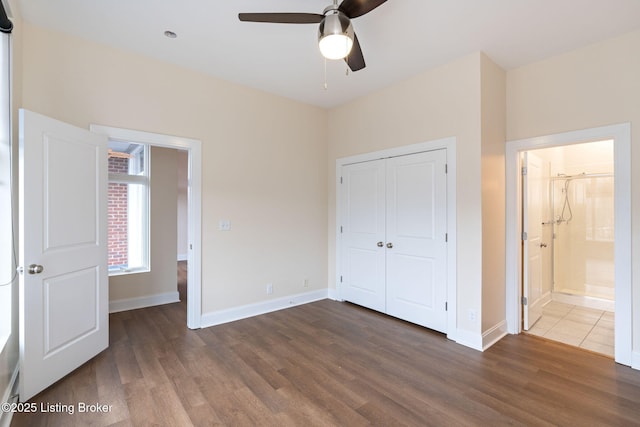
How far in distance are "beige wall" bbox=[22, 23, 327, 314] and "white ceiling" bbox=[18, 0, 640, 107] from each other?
0.73ft

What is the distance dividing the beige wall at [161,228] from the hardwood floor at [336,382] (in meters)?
0.94

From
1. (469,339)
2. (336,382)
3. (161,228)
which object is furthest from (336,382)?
(161,228)

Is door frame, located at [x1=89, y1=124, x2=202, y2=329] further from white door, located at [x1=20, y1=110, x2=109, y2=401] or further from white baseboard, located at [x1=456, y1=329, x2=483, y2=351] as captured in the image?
white baseboard, located at [x1=456, y1=329, x2=483, y2=351]

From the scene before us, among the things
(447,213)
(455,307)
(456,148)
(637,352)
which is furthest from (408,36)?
(637,352)

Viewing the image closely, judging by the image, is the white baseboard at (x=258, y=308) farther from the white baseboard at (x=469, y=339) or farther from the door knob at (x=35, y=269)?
the white baseboard at (x=469, y=339)

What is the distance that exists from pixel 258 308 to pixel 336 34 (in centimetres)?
322

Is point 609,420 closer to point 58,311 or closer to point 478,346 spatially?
point 478,346

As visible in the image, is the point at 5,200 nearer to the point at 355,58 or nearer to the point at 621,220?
the point at 355,58

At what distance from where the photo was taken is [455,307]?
3074 millimetres

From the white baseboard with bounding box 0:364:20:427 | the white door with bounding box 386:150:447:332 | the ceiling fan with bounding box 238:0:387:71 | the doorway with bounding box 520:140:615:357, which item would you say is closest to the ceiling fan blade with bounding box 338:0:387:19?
the ceiling fan with bounding box 238:0:387:71

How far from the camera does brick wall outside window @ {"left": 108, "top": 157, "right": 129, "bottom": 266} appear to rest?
14.1 ft

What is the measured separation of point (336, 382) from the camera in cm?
233

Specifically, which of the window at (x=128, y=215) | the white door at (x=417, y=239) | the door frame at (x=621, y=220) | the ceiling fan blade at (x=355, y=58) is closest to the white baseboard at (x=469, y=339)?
the white door at (x=417, y=239)

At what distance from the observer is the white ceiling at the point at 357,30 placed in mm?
2264
